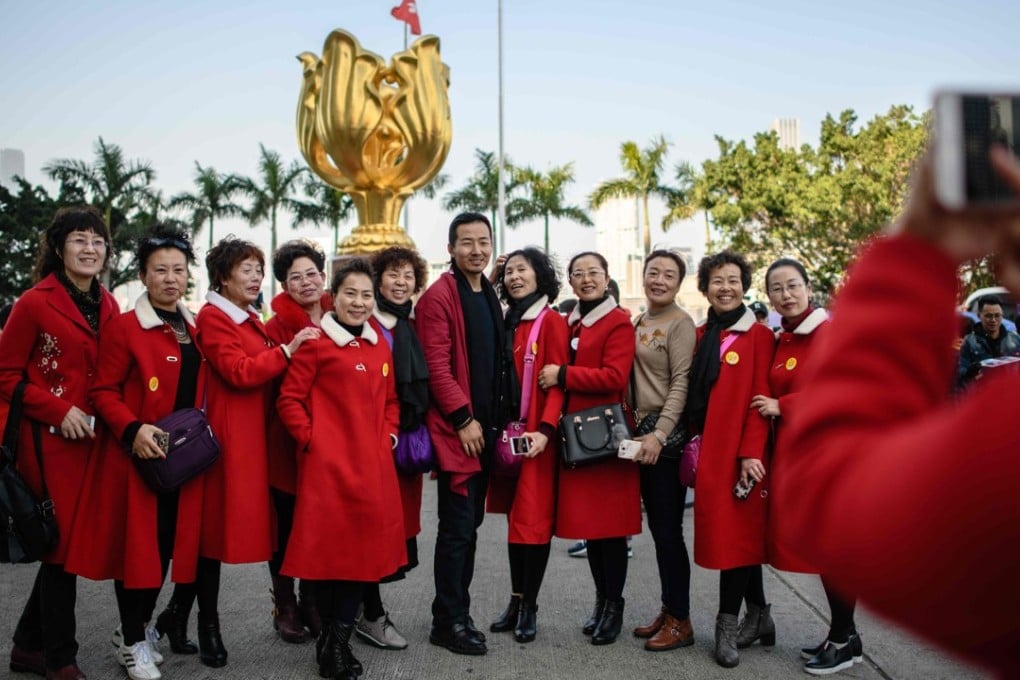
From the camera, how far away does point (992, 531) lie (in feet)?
2.43

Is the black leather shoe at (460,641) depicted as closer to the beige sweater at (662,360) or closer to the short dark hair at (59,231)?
the beige sweater at (662,360)

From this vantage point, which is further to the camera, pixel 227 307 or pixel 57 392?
pixel 227 307

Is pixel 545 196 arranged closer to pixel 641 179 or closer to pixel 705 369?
pixel 641 179

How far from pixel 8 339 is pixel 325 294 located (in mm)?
1796

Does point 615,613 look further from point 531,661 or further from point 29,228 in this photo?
point 29,228

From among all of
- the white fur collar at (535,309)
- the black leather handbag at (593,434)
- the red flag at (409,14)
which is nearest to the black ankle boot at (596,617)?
the black leather handbag at (593,434)

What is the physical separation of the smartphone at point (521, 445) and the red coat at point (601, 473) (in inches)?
9.3

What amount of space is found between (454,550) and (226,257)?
186cm

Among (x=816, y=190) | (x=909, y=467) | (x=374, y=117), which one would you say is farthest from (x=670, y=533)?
(x=816, y=190)

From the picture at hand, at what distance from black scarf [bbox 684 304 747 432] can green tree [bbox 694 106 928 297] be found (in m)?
19.2

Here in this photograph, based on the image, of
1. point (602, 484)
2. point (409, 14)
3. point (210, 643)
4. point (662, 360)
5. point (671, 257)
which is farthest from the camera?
point (409, 14)

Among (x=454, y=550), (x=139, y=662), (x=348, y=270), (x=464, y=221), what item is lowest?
(x=139, y=662)

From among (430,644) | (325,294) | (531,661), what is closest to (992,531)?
(531,661)

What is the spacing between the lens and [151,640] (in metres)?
3.97
